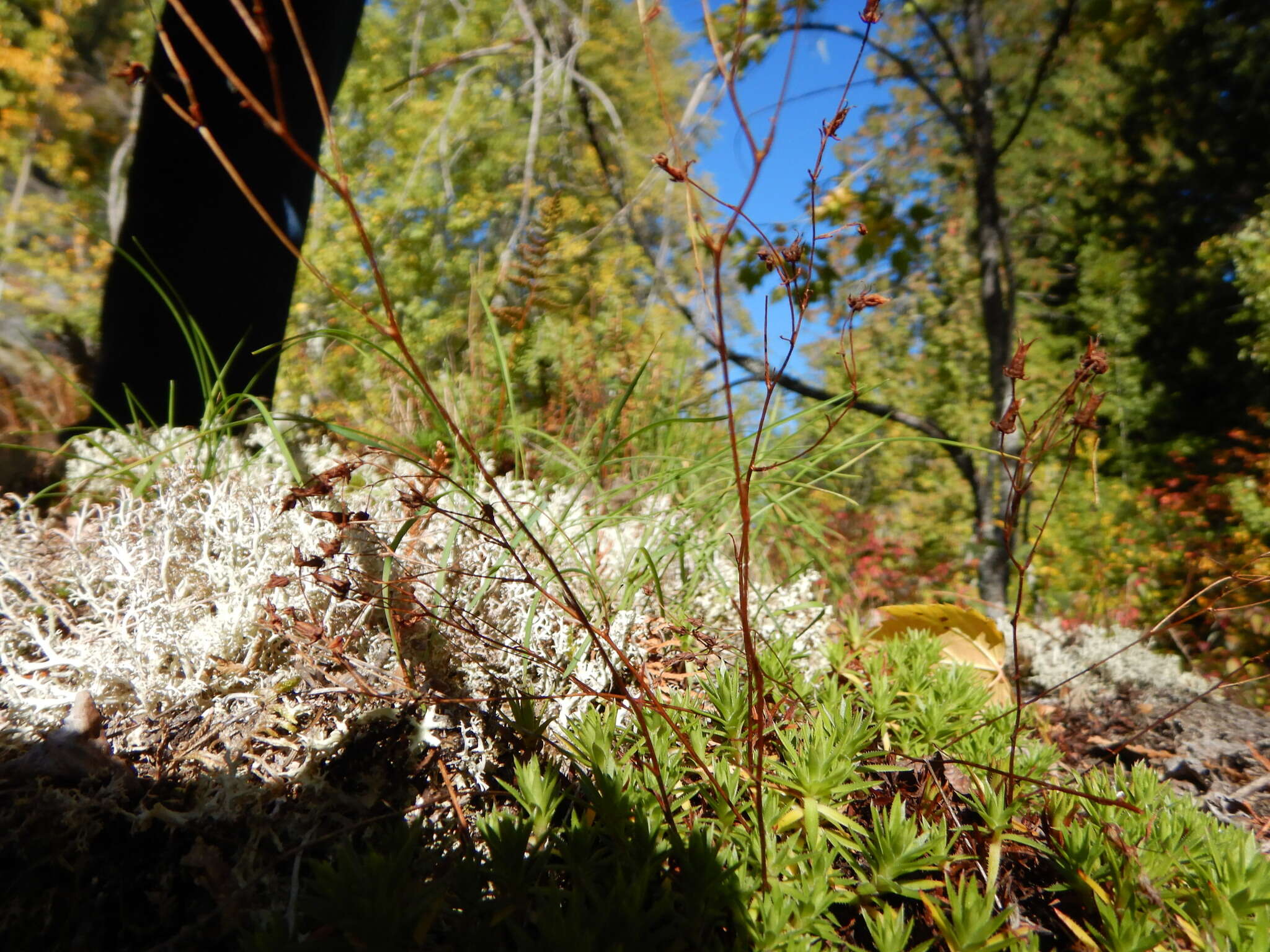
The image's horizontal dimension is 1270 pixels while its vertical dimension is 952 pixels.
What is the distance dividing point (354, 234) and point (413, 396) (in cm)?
621

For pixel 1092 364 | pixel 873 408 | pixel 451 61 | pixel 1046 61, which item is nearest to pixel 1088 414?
pixel 1092 364

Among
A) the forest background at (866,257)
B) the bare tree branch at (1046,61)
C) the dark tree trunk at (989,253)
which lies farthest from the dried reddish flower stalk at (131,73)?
the dark tree trunk at (989,253)

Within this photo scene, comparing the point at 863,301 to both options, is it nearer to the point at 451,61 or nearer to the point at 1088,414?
the point at 1088,414

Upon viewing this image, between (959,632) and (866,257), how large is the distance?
254 cm

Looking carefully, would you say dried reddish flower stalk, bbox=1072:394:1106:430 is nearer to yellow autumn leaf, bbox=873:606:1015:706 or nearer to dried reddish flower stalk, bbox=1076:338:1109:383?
dried reddish flower stalk, bbox=1076:338:1109:383

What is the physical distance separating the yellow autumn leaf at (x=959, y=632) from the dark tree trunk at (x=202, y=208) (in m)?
2.39

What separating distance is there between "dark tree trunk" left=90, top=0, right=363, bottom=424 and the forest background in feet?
0.52

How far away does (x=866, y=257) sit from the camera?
12.6ft

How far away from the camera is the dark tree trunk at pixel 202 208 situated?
2.60m

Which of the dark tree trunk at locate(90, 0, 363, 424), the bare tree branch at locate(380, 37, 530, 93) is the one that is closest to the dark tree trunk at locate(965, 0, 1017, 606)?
the bare tree branch at locate(380, 37, 530, 93)

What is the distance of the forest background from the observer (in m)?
3.25

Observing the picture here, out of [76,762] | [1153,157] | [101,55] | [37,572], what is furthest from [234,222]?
[101,55]

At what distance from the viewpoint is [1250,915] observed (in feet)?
3.16

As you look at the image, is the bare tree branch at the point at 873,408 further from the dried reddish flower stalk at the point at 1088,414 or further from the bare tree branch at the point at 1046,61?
the dried reddish flower stalk at the point at 1088,414
